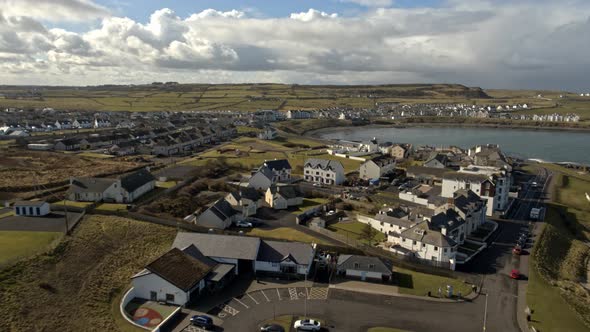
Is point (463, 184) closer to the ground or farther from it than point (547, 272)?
farther from it

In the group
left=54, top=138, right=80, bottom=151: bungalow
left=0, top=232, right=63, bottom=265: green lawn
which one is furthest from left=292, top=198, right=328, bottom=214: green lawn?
left=54, top=138, right=80, bottom=151: bungalow

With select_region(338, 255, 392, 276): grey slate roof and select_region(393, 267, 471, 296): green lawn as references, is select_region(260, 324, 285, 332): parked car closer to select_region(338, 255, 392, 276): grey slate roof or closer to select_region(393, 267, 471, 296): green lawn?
select_region(338, 255, 392, 276): grey slate roof

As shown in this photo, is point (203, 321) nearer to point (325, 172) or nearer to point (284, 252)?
point (284, 252)

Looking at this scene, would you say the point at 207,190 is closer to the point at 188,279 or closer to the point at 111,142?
the point at 188,279

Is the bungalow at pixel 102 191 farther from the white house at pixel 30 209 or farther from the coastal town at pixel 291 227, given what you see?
the white house at pixel 30 209

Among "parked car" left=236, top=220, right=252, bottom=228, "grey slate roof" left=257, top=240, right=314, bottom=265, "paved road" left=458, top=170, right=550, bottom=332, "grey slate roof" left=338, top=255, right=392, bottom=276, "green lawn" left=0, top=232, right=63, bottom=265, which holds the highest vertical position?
"green lawn" left=0, top=232, right=63, bottom=265

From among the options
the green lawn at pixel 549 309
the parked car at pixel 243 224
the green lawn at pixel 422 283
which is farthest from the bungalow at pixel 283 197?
the green lawn at pixel 549 309

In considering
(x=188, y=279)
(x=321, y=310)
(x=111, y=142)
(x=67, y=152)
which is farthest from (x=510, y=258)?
(x=111, y=142)
